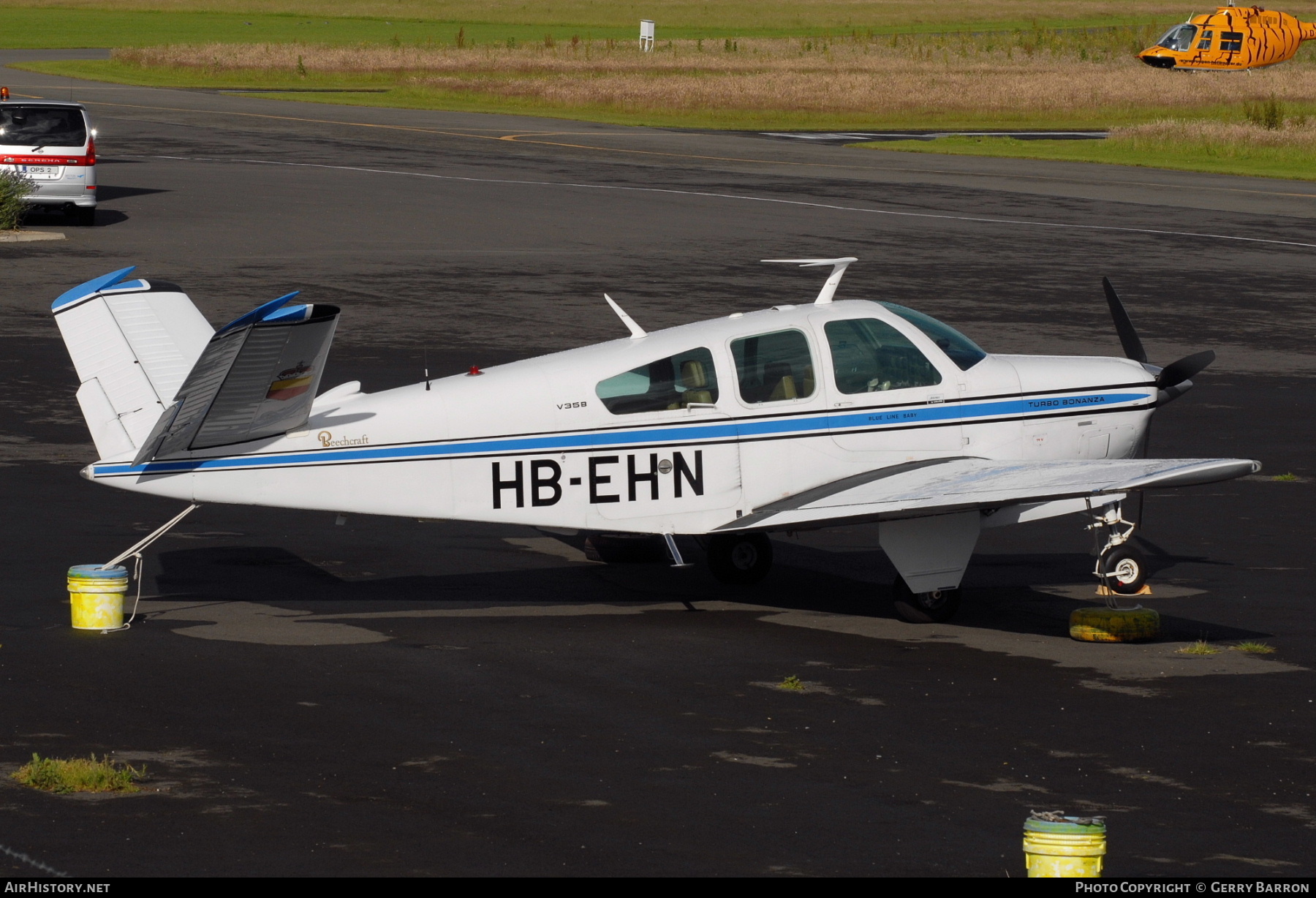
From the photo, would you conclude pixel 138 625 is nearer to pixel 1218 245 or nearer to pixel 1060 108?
pixel 1218 245

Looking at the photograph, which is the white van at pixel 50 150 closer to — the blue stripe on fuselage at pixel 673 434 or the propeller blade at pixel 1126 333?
the blue stripe on fuselage at pixel 673 434

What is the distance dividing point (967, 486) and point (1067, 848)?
5.36m

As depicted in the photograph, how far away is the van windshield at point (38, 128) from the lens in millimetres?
34312

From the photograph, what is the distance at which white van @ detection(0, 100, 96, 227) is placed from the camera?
34188 mm

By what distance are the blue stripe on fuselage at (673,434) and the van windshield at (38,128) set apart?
24.5m

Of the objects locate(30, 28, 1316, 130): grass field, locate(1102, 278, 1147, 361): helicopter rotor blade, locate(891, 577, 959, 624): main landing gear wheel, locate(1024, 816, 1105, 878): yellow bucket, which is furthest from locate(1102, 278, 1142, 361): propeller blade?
locate(30, 28, 1316, 130): grass field

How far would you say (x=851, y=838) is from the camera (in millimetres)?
8617

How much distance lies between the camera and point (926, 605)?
13078 mm

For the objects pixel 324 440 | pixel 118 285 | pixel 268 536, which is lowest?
pixel 268 536

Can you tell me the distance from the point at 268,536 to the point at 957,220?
2618cm

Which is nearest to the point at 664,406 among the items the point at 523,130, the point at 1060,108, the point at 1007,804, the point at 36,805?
the point at 1007,804

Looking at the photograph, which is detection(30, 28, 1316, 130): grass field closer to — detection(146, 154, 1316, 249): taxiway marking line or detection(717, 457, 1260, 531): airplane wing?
detection(146, 154, 1316, 249): taxiway marking line

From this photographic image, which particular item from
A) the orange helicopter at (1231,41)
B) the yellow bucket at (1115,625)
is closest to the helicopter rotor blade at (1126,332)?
the yellow bucket at (1115,625)

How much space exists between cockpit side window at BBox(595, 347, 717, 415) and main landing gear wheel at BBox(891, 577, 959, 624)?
2025mm
